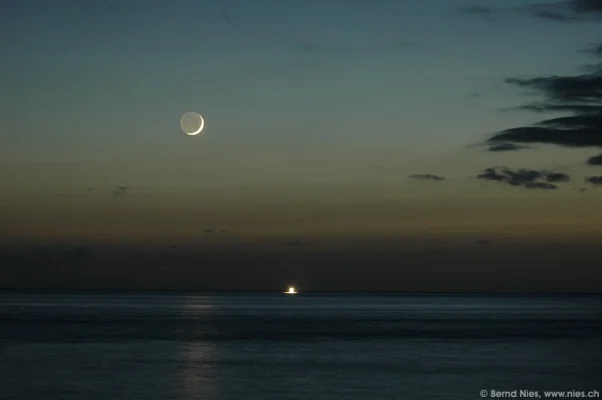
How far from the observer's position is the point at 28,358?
51781 millimetres

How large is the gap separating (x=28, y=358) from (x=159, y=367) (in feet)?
30.2

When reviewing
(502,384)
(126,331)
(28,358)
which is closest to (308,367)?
(502,384)

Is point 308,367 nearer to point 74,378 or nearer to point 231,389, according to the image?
point 231,389

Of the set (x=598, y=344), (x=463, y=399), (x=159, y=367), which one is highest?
(x=598, y=344)

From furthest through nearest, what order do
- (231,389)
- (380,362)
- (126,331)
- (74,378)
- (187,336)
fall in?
1. (126,331)
2. (187,336)
3. (380,362)
4. (74,378)
5. (231,389)

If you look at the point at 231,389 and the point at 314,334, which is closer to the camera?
the point at 231,389

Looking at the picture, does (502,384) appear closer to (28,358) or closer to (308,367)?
(308,367)

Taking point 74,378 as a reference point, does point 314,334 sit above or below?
above

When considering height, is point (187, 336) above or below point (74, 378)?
above

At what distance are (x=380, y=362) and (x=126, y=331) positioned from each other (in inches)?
1410

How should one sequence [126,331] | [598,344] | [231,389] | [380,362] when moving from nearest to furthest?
[231,389] → [380,362] → [598,344] → [126,331]

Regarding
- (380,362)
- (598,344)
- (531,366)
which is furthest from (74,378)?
(598,344)

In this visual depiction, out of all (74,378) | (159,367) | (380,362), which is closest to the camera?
(74,378)

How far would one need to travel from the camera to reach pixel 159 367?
4750 cm
